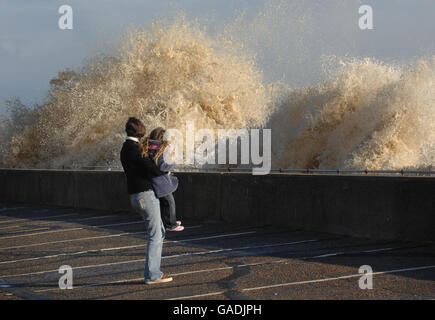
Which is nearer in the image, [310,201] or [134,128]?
[134,128]

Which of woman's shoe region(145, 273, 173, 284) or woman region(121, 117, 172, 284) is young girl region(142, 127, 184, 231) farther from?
woman's shoe region(145, 273, 173, 284)

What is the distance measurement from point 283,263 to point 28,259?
148 inches

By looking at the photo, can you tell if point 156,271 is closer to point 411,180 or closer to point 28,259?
point 28,259

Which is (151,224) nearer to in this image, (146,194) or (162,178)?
(146,194)

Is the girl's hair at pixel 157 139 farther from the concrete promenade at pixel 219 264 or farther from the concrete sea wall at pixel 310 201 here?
the concrete sea wall at pixel 310 201

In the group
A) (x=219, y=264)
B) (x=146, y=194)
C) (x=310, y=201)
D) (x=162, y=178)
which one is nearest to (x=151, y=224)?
(x=146, y=194)

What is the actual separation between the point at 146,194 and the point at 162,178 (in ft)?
1.07

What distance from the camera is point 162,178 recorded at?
25.9 feet

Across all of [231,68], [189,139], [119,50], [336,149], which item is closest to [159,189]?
[336,149]

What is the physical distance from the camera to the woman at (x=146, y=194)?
766cm

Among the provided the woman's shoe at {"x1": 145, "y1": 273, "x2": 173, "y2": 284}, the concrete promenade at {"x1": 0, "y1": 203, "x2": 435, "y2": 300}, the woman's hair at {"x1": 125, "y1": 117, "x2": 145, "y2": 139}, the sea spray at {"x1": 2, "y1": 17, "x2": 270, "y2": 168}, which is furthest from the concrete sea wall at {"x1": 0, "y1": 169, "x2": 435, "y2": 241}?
the sea spray at {"x1": 2, "y1": 17, "x2": 270, "y2": 168}

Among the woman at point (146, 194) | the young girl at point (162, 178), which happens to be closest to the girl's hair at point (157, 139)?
the young girl at point (162, 178)

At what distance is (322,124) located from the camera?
21.5m

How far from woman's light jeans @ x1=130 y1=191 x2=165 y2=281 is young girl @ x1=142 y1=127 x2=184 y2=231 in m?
0.15
